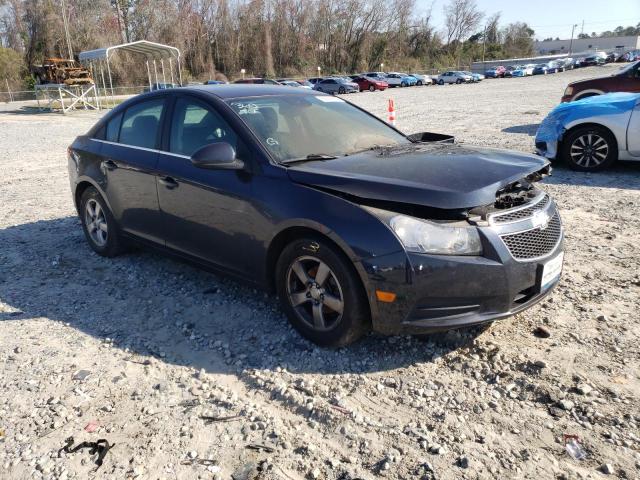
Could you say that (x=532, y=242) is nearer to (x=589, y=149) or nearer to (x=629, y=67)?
(x=589, y=149)

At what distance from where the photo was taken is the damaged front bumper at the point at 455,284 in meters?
2.98

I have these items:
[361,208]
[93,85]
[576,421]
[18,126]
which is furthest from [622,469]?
[93,85]

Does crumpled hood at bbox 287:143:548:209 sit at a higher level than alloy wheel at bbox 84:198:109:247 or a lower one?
higher

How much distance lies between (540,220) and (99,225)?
4269 millimetres

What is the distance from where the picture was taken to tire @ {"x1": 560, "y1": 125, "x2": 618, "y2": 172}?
7.98 metres

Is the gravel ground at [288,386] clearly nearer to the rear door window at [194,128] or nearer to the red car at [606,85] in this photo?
the rear door window at [194,128]

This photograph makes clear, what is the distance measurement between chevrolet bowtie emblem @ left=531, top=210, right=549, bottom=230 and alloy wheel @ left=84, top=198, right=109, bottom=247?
4.02 metres

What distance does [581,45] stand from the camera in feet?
445

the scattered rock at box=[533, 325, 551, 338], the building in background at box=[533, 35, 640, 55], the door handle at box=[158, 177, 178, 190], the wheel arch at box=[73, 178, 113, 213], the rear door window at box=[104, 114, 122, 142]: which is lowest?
the scattered rock at box=[533, 325, 551, 338]

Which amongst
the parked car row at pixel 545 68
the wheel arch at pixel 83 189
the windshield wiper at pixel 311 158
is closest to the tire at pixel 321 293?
the windshield wiper at pixel 311 158

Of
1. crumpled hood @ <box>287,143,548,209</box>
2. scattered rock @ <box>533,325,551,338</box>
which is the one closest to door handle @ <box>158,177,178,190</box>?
crumpled hood @ <box>287,143,548,209</box>

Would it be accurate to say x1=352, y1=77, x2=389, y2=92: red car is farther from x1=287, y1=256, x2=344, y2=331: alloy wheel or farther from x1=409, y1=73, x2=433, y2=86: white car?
x1=287, y1=256, x2=344, y2=331: alloy wheel

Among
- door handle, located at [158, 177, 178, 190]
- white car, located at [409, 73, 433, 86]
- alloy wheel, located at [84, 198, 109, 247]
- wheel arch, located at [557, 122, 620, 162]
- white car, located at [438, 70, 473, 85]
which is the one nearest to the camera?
door handle, located at [158, 177, 178, 190]

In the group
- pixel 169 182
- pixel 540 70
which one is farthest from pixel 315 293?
pixel 540 70
